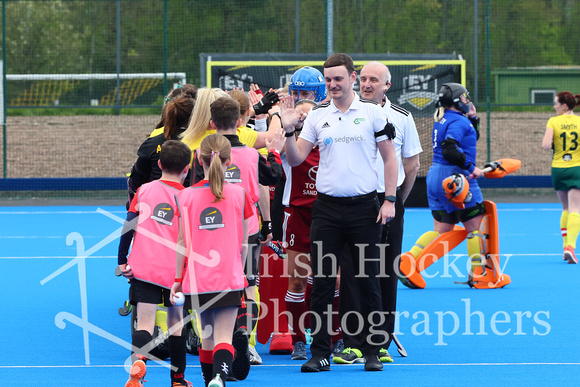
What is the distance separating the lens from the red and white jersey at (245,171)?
577 centimetres

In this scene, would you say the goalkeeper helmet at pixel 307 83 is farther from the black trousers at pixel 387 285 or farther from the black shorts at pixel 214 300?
the black shorts at pixel 214 300

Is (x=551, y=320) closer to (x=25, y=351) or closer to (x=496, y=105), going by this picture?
(x=25, y=351)

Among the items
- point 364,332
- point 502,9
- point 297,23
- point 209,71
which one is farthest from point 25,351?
point 502,9

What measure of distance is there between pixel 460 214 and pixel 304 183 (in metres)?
3.27

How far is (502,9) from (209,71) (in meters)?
9.36

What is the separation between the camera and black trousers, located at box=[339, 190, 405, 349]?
20.7 feet

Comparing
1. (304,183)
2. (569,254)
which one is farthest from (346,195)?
(569,254)

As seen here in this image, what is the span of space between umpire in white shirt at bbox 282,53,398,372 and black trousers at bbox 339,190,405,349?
0.17 m

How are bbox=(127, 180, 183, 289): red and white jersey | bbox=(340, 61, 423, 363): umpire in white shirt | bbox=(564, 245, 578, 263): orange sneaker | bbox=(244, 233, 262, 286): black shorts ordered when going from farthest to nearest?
bbox=(564, 245, 578, 263): orange sneaker < bbox=(340, 61, 423, 363): umpire in white shirt < bbox=(244, 233, 262, 286): black shorts < bbox=(127, 180, 183, 289): red and white jersey

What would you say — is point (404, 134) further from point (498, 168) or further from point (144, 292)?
point (498, 168)

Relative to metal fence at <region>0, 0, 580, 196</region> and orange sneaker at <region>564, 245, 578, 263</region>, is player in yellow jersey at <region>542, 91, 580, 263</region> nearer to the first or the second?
orange sneaker at <region>564, 245, 578, 263</region>

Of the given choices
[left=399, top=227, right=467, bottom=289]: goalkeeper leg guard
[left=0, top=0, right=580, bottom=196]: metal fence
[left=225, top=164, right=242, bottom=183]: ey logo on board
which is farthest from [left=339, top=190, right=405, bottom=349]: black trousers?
[left=0, top=0, right=580, bottom=196]: metal fence

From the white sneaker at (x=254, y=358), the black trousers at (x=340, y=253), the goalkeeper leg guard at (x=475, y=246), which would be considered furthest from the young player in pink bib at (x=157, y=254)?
the goalkeeper leg guard at (x=475, y=246)

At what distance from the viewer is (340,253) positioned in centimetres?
618
